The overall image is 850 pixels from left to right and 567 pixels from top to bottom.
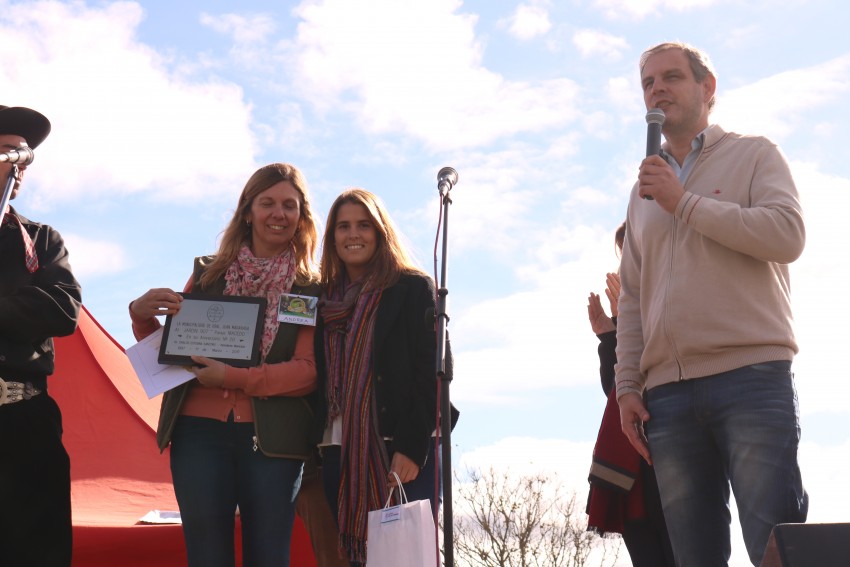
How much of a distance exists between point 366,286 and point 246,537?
101 cm

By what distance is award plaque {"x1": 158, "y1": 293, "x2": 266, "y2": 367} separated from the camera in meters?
3.32

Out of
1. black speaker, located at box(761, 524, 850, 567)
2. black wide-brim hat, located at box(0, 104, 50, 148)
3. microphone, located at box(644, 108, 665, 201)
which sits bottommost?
black speaker, located at box(761, 524, 850, 567)

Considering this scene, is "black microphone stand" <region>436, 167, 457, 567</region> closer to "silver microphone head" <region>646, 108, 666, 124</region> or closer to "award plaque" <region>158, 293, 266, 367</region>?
"silver microphone head" <region>646, 108, 666, 124</region>

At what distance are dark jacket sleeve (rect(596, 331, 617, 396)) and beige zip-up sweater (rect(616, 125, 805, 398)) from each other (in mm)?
992

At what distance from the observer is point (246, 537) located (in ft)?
10.3

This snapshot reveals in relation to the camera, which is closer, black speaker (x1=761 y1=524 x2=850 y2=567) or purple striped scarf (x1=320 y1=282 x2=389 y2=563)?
black speaker (x1=761 y1=524 x2=850 y2=567)

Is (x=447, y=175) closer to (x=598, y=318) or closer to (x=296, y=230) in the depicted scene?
(x=296, y=230)

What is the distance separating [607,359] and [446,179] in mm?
1253

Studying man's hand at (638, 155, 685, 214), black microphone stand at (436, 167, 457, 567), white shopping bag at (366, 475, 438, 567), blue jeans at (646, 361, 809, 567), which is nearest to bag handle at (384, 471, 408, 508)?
white shopping bag at (366, 475, 438, 567)

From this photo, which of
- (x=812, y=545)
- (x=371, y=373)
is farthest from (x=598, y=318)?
(x=812, y=545)

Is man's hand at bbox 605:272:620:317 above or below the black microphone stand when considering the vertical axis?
above

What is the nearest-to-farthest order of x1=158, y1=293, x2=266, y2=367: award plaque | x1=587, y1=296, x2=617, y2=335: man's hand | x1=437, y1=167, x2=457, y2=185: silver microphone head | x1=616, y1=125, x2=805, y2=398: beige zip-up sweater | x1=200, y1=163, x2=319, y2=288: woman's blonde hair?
x1=616, y1=125, x2=805, y2=398: beige zip-up sweater < x1=437, y1=167, x2=457, y2=185: silver microphone head < x1=158, y1=293, x2=266, y2=367: award plaque < x1=200, y1=163, x2=319, y2=288: woman's blonde hair < x1=587, y1=296, x2=617, y2=335: man's hand

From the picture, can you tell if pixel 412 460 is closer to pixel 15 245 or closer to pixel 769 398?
pixel 769 398

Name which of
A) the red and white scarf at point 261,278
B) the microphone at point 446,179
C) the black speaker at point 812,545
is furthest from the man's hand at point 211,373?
the black speaker at point 812,545
